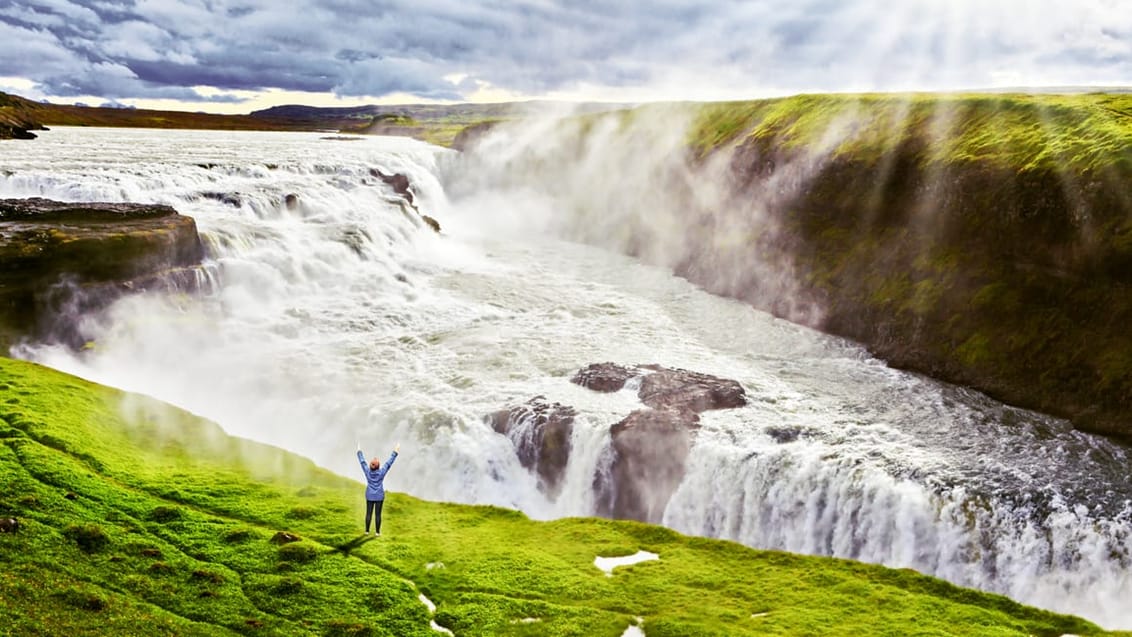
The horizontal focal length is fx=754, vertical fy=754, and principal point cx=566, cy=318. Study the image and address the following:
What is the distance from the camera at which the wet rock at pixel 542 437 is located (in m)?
31.5

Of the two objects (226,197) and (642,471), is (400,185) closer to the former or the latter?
(226,197)

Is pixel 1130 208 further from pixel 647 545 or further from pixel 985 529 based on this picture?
pixel 647 545

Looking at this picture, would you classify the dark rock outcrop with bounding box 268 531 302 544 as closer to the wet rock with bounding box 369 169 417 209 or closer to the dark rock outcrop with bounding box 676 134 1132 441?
the dark rock outcrop with bounding box 676 134 1132 441

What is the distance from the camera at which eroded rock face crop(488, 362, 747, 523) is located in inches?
1190

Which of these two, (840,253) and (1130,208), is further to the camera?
→ (840,253)

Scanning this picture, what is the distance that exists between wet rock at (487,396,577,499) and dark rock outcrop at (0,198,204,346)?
862 inches

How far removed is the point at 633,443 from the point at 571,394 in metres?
5.21

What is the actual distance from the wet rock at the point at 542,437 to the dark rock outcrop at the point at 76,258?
21.9 m

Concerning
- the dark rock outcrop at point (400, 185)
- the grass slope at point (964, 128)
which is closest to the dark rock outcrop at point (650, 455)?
the grass slope at point (964, 128)

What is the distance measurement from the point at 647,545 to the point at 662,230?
50.9 m

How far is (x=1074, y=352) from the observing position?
3528cm

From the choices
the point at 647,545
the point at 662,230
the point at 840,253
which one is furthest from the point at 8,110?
the point at 647,545

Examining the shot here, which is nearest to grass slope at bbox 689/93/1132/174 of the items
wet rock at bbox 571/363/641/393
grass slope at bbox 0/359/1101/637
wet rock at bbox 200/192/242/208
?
wet rock at bbox 571/363/641/393

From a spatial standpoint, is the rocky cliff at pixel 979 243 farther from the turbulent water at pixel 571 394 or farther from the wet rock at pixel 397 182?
the wet rock at pixel 397 182
